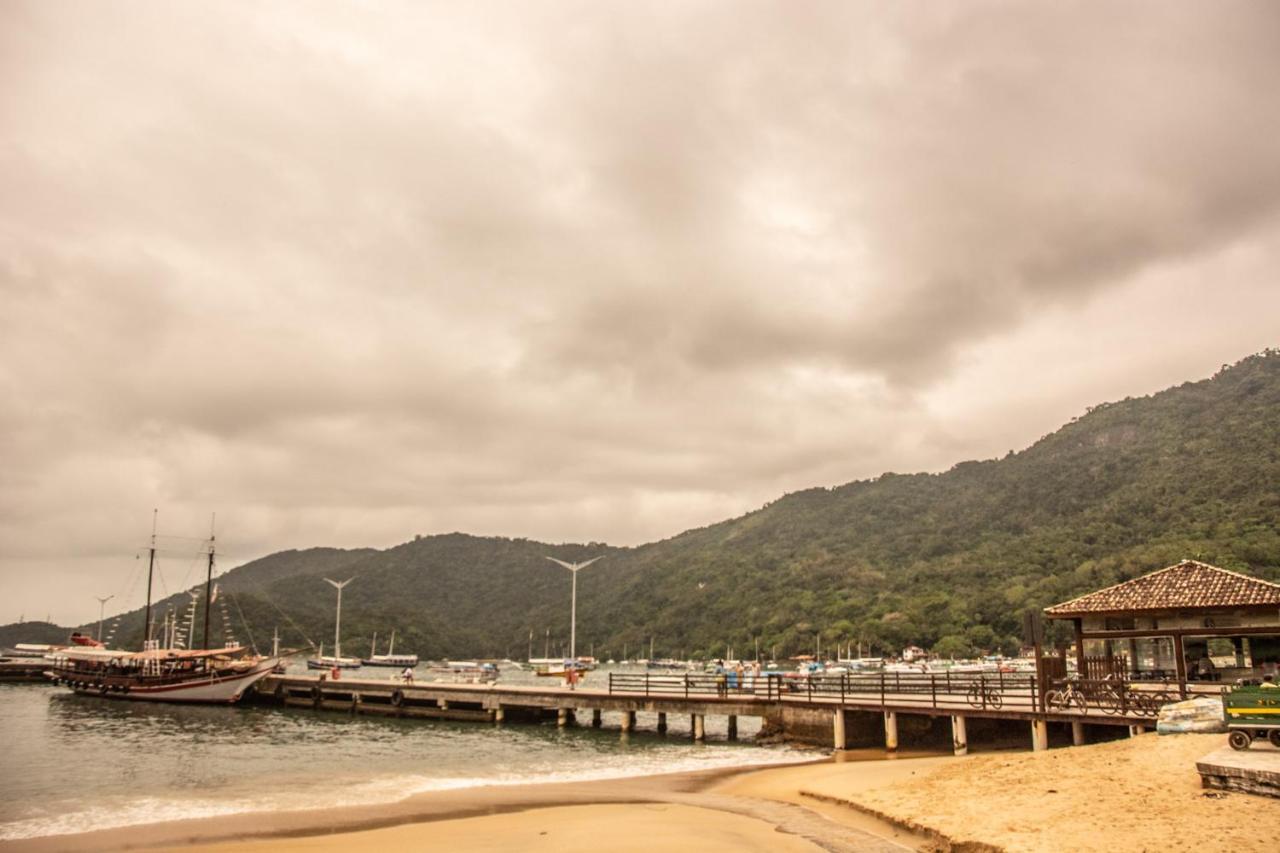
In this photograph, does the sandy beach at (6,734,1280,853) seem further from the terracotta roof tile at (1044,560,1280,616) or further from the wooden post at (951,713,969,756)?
the terracotta roof tile at (1044,560,1280,616)

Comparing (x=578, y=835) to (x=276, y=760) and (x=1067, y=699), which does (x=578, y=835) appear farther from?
(x=276, y=760)

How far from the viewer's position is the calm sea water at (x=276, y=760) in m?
25.6

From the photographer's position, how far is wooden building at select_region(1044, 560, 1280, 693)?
1057 inches

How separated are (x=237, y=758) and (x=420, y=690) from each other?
879 inches

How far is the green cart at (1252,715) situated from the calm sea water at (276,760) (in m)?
19.7

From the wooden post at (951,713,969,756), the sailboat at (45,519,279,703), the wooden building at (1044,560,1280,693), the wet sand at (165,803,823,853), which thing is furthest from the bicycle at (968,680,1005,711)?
the sailboat at (45,519,279,703)

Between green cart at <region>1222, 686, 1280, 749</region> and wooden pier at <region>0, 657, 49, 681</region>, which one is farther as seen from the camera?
wooden pier at <region>0, 657, 49, 681</region>

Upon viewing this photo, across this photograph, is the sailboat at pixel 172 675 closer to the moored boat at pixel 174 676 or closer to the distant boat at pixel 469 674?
the moored boat at pixel 174 676

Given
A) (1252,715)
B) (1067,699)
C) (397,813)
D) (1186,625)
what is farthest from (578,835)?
(1186,625)

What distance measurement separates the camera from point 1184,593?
2811 centimetres

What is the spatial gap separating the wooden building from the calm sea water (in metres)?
12.4

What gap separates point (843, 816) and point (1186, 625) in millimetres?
15857

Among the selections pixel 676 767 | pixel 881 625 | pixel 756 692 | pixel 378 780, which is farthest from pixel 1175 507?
pixel 378 780

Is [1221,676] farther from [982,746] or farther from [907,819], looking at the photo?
[907,819]
